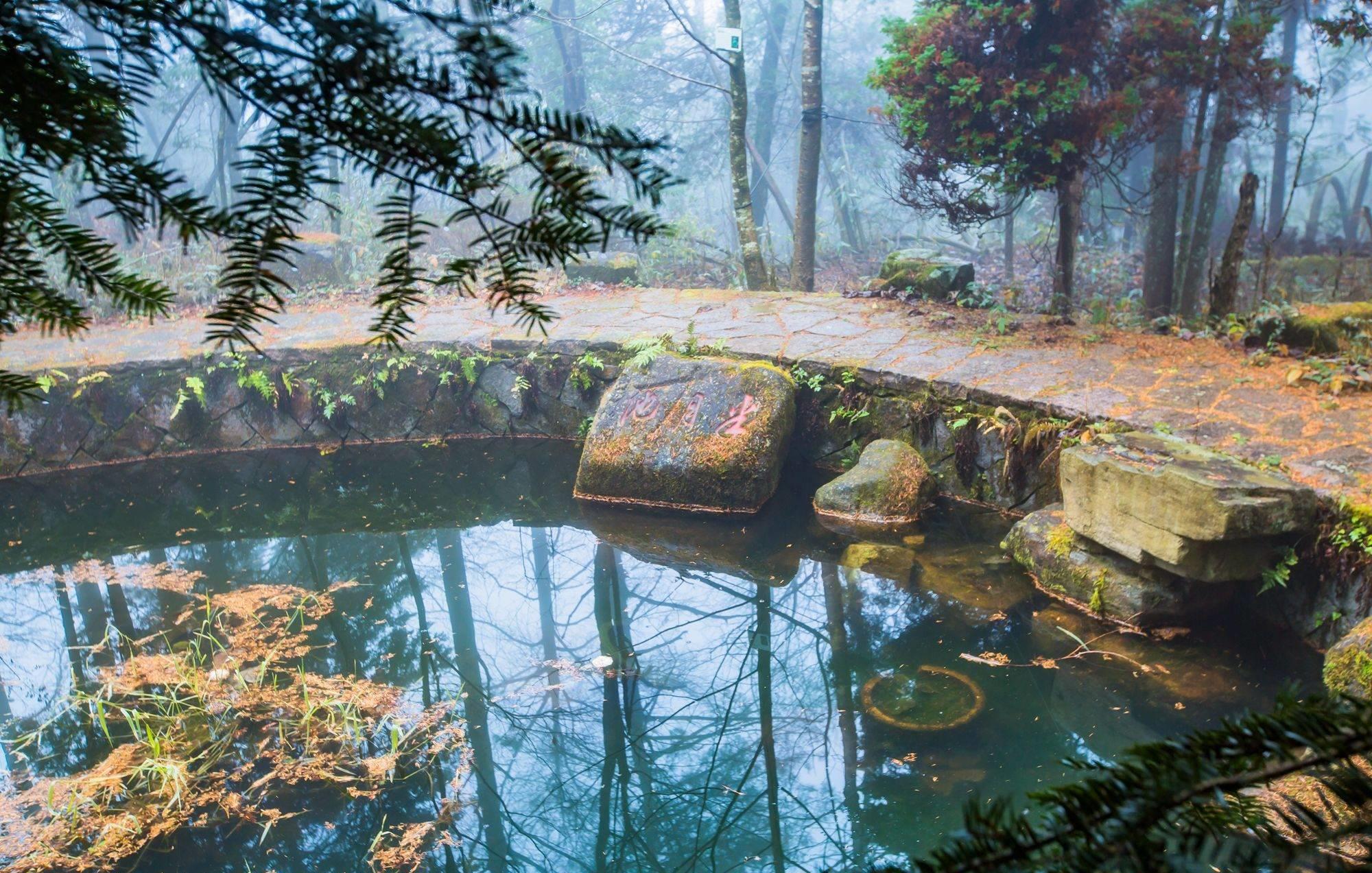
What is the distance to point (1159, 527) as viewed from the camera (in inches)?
159

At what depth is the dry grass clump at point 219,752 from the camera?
3.24 metres

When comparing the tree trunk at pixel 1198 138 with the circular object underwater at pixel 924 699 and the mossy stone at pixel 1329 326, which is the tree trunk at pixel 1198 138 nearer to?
the mossy stone at pixel 1329 326

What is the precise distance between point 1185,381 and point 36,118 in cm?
586

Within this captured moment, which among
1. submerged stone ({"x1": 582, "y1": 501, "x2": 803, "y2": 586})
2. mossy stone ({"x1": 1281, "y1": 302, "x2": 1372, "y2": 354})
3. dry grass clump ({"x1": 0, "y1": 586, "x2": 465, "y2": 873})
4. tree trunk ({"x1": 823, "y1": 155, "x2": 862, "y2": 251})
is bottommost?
dry grass clump ({"x1": 0, "y1": 586, "x2": 465, "y2": 873})

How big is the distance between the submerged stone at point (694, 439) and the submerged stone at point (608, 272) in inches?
162

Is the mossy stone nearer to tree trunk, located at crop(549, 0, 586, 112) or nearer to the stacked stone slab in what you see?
the stacked stone slab

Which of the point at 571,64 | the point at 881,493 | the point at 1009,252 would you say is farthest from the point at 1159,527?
the point at 571,64

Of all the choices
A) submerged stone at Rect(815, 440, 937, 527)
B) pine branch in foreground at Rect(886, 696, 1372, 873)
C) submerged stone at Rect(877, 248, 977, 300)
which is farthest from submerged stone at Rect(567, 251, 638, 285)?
pine branch in foreground at Rect(886, 696, 1372, 873)

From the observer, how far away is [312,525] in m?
6.19

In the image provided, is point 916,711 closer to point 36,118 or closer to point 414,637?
point 414,637

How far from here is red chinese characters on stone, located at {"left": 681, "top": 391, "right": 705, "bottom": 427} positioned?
6.02 m

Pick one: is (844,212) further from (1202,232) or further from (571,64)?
(1202,232)

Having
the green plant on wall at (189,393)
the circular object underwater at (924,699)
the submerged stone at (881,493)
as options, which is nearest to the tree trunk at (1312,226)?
the submerged stone at (881,493)

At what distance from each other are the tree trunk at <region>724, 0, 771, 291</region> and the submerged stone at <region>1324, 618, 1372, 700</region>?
659cm
